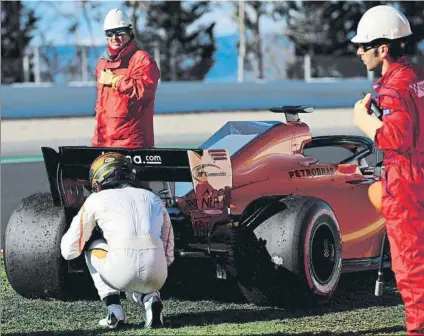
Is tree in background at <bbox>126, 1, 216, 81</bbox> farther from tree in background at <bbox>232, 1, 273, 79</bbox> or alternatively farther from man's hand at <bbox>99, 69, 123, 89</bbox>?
man's hand at <bbox>99, 69, 123, 89</bbox>

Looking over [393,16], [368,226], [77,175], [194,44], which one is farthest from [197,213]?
[194,44]

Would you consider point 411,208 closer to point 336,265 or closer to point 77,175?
point 336,265

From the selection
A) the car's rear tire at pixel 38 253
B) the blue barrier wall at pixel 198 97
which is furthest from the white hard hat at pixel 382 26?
the blue barrier wall at pixel 198 97

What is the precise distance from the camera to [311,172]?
24.2ft

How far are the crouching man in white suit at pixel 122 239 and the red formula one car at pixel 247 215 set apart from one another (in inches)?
21.5

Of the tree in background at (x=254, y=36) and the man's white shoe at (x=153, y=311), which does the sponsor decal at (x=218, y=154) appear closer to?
the man's white shoe at (x=153, y=311)

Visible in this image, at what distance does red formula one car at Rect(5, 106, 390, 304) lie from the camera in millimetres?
6566

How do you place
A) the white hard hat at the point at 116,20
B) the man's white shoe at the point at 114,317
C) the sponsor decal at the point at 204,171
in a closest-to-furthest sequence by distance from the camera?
the man's white shoe at the point at 114,317 → the sponsor decal at the point at 204,171 → the white hard hat at the point at 116,20

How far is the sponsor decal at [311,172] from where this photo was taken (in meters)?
7.29

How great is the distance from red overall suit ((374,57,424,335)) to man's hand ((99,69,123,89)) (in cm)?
339

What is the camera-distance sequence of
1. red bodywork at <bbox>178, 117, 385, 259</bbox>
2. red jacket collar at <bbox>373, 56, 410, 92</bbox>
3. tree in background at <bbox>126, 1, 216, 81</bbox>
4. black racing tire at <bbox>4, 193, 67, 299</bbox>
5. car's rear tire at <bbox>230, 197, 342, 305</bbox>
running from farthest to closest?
1. tree in background at <bbox>126, 1, 216, 81</bbox>
2. red bodywork at <bbox>178, 117, 385, 259</bbox>
3. black racing tire at <bbox>4, 193, 67, 299</bbox>
4. car's rear tire at <bbox>230, 197, 342, 305</bbox>
5. red jacket collar at <bbox>373, 56, 410, 92</bbox>

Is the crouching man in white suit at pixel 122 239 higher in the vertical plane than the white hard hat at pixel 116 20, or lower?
lower

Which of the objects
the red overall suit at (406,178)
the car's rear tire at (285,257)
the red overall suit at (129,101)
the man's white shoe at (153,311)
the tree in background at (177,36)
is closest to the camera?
the red overall suit at (406,178)

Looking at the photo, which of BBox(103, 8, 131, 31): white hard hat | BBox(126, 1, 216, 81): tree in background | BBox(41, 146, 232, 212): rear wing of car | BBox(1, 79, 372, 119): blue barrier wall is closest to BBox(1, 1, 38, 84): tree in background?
BBox(126, 1, 216, 81): tree in background
